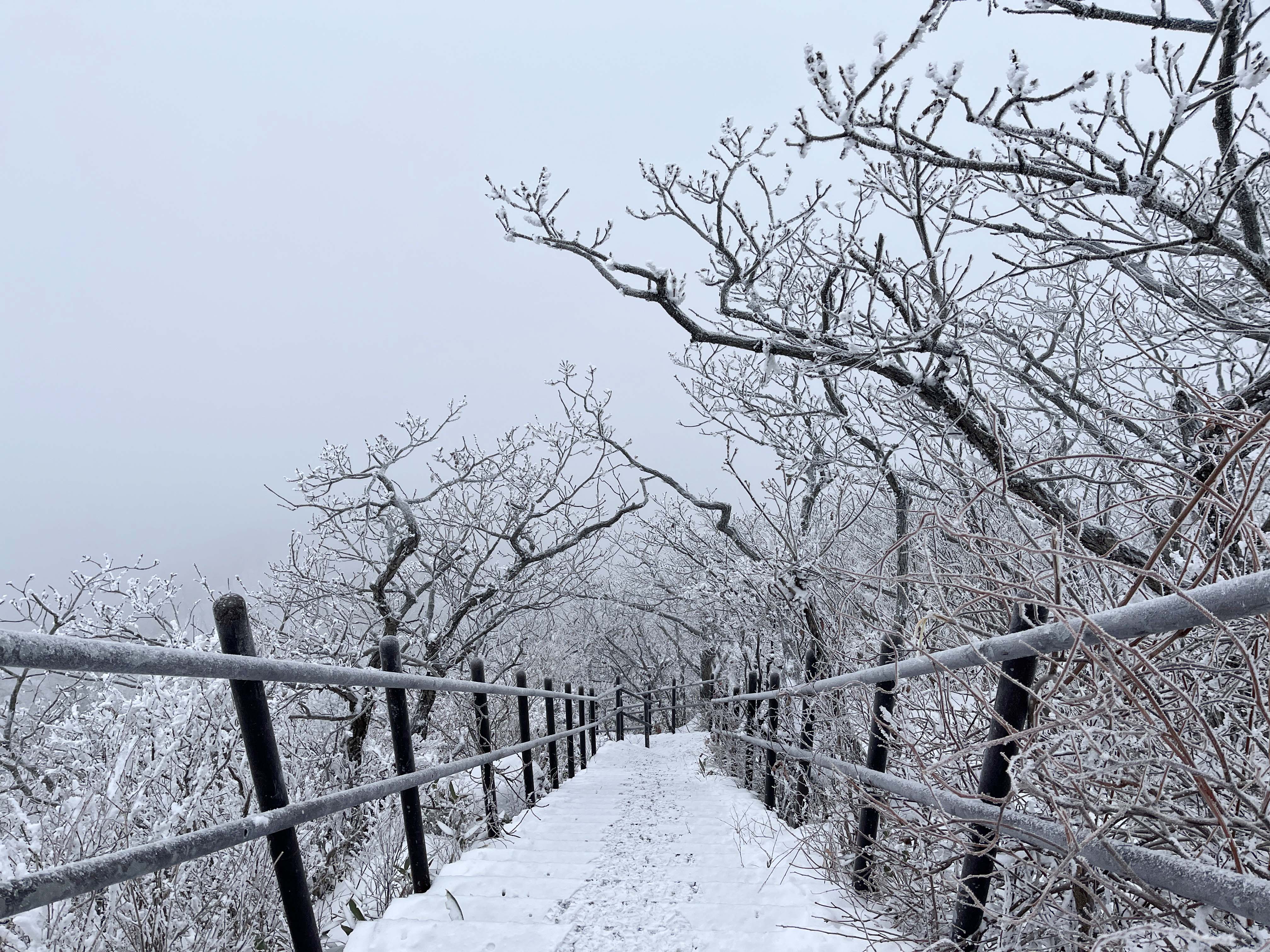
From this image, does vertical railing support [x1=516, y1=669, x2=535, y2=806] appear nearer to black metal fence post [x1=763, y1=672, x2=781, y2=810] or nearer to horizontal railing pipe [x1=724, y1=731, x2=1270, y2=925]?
black metal fence post [x1=763, y1=672, x2=781, y2=810]

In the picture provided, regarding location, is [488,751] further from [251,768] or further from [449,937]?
[251,768]

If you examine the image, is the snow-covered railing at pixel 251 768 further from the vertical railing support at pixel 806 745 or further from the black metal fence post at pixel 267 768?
the vertical railing support at pixel 806 745

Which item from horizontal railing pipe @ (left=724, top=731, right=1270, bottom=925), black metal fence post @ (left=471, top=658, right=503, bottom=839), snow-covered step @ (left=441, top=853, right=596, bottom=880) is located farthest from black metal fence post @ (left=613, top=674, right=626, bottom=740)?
horizontal railing pipe @ (left=724, top=731, right=1270, bottom=925)

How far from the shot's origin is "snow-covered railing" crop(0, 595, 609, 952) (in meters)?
1.22

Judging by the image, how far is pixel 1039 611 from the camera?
1.75m

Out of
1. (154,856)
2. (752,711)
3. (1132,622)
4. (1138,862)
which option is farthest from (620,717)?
(1132,622)

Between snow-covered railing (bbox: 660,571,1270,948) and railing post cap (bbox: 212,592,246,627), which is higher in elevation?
railing post cap (bbox: 212,592,246,627)

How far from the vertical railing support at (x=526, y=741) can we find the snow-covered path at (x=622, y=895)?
0.46ft

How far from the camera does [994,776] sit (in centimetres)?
174

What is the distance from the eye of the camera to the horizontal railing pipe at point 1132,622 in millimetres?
1058

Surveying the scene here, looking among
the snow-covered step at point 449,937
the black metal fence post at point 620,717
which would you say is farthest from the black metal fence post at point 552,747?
the black metal fence post at point 620,717

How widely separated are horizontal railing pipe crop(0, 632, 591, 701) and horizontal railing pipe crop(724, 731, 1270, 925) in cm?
170

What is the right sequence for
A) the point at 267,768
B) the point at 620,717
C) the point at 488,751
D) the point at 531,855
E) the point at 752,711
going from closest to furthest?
the point at 267,768 → the point at 531,855 → the point at 488,751 → the point at 752,711 → the point at 620,717

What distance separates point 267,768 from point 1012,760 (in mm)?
1785
